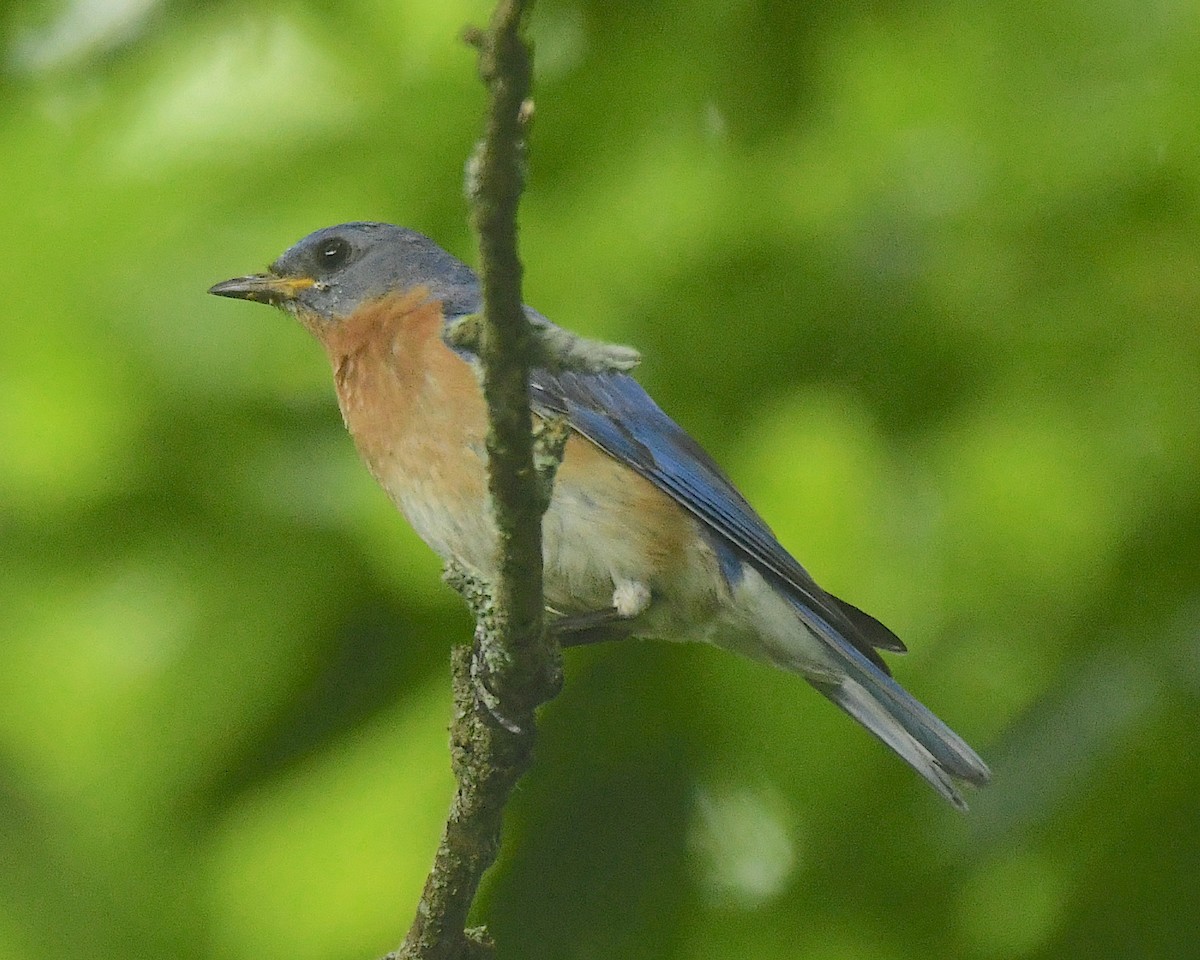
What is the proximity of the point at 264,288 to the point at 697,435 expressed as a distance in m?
1.37

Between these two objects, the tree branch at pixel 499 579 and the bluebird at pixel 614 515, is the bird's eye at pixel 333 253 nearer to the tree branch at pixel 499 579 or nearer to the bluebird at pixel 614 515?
the bluebird at pixel 614 515

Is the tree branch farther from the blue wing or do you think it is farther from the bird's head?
the bird's head

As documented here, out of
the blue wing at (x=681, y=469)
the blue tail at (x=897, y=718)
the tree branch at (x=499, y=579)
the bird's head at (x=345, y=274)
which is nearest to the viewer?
the tree branch at (x=499, y=579)

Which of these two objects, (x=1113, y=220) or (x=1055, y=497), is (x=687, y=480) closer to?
(x=1055, y=497)

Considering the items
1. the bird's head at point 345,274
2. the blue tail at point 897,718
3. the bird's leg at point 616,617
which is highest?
the bird's head at point 345,274

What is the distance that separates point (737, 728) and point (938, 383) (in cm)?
110

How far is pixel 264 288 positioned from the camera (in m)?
4.28

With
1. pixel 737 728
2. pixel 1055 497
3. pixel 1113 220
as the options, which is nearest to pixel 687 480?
pixel 737 728

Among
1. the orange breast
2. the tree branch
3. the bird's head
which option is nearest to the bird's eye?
the bird's head

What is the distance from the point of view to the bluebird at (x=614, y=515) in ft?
12.4

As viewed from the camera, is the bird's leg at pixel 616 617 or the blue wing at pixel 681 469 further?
Answer: the blue wing at pixel 681 469

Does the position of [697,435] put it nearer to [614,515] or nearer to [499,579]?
[614,515]

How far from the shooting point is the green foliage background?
12.5ft

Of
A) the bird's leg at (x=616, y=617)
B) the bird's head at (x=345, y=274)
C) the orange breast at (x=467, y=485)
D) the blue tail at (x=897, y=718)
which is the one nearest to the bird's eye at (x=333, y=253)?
the bird's head at (x=345, y=274)
